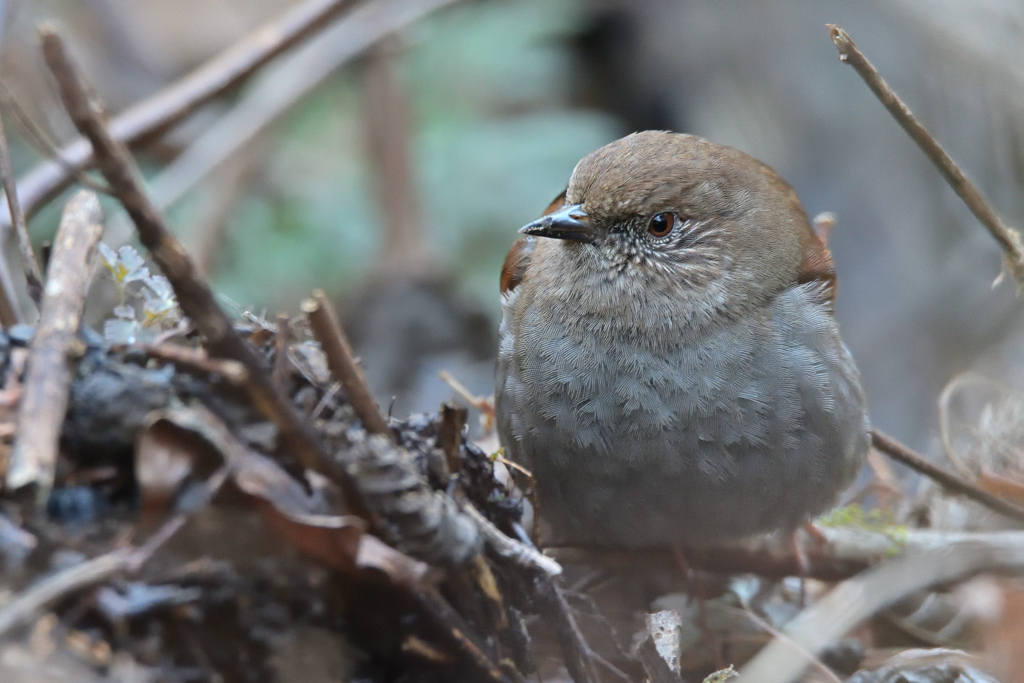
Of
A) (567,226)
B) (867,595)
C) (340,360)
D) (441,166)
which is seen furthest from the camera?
(441,166)

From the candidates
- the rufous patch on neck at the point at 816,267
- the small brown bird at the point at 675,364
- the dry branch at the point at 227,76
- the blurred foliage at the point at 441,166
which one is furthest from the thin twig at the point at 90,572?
the blurred foliage at the point at 441,166

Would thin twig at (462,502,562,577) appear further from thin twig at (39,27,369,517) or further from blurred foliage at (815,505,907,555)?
blurred foliage at (815,505,907,555)

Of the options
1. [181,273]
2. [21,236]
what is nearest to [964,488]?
[181,273]

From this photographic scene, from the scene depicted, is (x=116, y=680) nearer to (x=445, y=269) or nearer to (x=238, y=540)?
(x=238, y=540)

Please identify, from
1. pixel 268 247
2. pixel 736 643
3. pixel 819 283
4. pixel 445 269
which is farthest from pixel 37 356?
pixel 445 269

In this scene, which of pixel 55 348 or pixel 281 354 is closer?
pixel 55 348

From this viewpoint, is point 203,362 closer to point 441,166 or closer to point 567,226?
point 567,226
